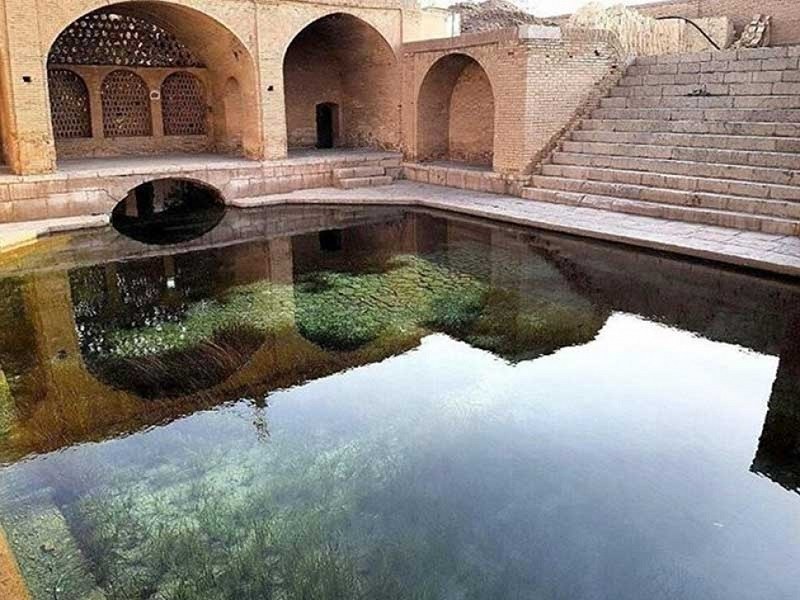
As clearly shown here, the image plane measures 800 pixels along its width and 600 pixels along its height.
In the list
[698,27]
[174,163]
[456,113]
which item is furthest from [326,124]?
[698,27]

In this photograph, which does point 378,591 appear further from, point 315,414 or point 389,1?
point 389,1

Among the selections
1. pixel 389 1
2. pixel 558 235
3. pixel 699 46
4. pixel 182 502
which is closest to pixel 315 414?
pixel 182 502

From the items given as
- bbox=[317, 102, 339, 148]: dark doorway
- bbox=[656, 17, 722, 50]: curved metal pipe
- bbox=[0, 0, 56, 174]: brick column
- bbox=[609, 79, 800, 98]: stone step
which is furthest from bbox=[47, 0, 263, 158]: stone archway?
bbox=[656, 17, 722, 50]: curved metal pipe

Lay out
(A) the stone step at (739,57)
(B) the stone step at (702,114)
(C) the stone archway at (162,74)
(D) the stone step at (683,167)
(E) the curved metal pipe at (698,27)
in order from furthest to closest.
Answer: (E) the curved metal pipe at (698,27)
(C) the stone archway at (162,74)
(A) the stone step at (739,57)
(B) the stone step at (702,114)
(D) the stone step at (683,167)

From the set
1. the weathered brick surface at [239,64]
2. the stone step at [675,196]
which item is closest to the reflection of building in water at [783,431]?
the stone step at [675,196]

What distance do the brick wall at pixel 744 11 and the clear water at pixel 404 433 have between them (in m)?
9.67

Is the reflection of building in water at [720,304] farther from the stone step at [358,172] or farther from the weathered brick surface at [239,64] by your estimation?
the weathered brick surface at [239,64]

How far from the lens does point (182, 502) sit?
354cm

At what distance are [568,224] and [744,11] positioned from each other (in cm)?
945

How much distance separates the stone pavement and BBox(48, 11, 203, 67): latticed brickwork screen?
413 cm

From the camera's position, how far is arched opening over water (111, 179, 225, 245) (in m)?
10.1

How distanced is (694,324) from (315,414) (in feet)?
11.0

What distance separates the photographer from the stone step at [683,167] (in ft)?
29.0

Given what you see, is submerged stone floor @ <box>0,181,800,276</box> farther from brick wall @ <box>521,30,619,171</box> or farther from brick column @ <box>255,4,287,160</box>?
brick wall @ <box>521,30,619,171</box>
